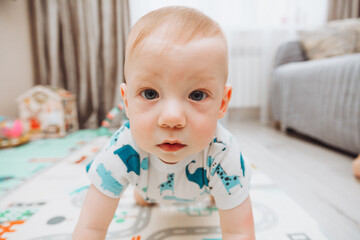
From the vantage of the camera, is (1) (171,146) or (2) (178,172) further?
(2) (178,172)

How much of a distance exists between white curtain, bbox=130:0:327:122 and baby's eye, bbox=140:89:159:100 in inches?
69.7

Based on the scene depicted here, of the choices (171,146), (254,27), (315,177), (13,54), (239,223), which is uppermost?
(254,27)

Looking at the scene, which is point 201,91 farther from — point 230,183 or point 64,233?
point 64,233

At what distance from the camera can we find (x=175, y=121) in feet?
1.15

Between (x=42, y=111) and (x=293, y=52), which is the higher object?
(x=293, y=52)

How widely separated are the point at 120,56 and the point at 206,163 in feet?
5.45

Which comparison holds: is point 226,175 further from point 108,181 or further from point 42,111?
point 42,111

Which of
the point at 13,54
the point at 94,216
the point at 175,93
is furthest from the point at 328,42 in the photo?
the point at 13,54

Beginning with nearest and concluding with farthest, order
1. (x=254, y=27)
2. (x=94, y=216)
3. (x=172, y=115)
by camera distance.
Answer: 1. (x=172, y=115)
2. (x=94, y=216)
3. (x=254, y=27)

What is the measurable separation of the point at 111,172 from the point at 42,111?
1.40 metres

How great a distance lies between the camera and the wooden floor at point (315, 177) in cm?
61

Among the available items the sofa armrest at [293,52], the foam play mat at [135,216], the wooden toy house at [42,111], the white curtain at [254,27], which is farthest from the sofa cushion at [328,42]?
the wooden toy house at [42,111]

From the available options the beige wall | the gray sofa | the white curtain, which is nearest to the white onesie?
the gray sofa

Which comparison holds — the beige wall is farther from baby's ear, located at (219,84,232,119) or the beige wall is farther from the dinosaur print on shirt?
baby's ear, located at (219,84,232,119)
